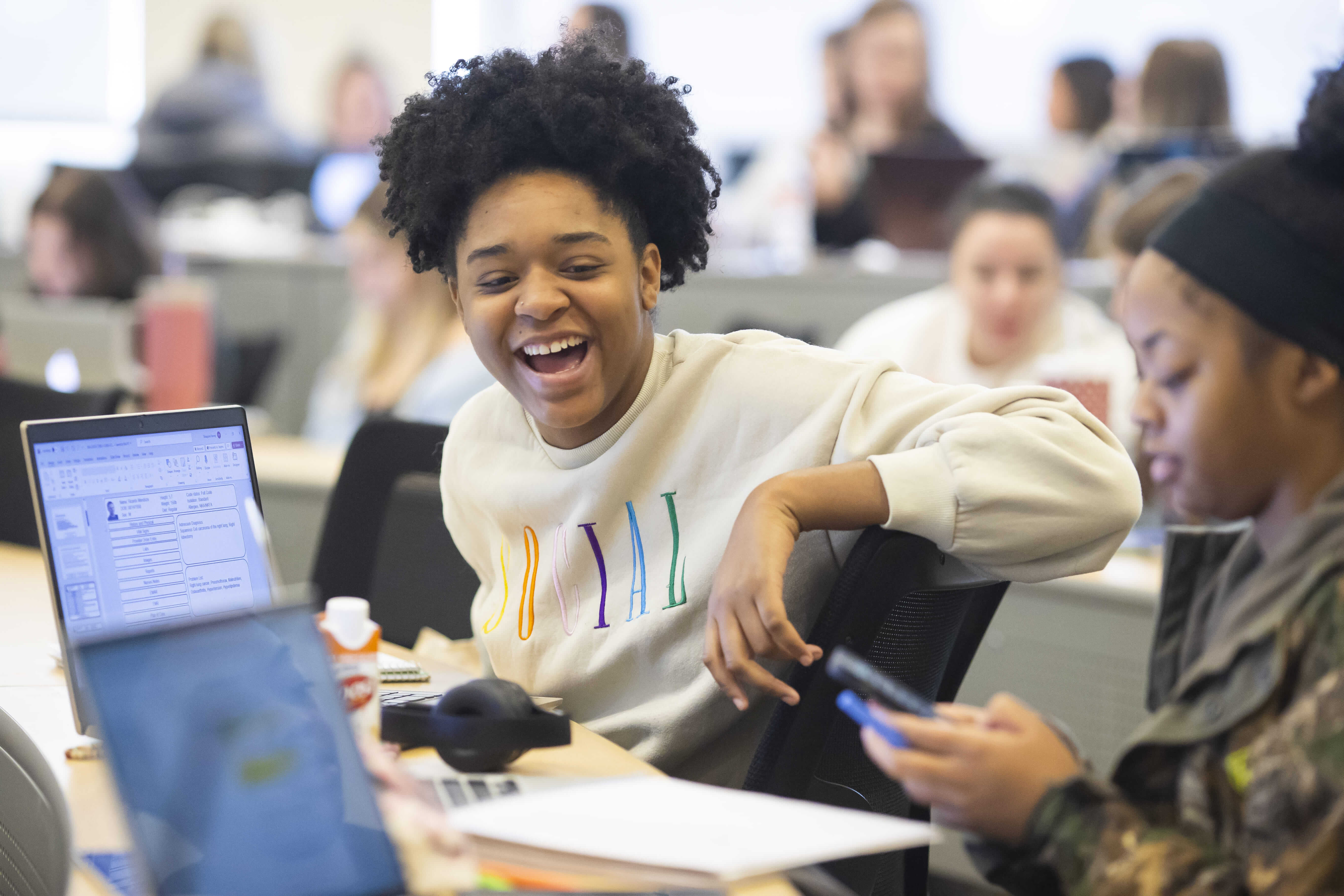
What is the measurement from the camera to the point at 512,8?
7527 mm

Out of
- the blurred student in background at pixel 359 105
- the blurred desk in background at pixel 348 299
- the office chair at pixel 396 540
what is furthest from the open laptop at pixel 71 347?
the blurred student in background at pixel 359 105

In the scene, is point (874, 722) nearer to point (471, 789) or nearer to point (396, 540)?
point (471, 789)

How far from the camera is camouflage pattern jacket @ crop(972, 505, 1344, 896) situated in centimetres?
69

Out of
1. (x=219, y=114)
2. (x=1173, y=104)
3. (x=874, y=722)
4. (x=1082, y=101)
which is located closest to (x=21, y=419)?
(x=874, y=722)

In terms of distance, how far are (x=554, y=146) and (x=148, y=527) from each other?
50 centimetres

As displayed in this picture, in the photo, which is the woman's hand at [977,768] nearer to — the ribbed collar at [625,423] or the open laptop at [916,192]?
the ribbed collar at [625,423]

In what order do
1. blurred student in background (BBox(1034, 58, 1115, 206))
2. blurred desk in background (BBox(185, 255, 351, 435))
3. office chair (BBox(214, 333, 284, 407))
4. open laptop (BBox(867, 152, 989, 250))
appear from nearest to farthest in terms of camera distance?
open laptop (BBox(867, 152, 989, 250)) < office chair (BBox(214, 333, 284, 407)) < blurred desk in background (BBox(185, 255, 351, 435)) < blurred student in background (BBox(1034, 58, 1115, 206))

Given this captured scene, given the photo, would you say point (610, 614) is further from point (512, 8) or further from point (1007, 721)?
point (512, 8)

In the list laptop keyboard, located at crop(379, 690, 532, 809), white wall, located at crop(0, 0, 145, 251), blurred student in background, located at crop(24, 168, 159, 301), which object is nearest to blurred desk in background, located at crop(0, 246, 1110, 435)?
blurred student in background, located at crop(24, 168, 159, 301)

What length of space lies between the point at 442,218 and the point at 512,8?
21.8 ft

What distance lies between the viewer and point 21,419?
226cm

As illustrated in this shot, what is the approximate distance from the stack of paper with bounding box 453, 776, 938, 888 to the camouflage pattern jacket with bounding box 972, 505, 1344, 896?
0.09 meters

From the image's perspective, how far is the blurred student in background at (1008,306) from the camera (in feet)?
9.63

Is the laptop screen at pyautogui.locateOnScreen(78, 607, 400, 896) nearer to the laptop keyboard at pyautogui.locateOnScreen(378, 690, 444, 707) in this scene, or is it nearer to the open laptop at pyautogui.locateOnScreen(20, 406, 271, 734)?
the open laptop at pyautogui.locateOnScreen(20, 406, 271, 734)
